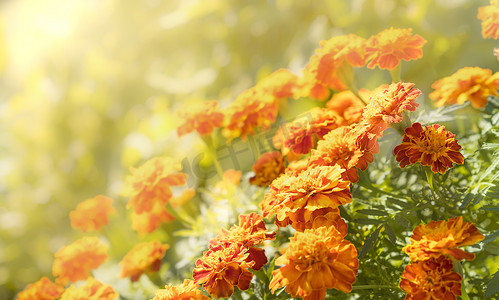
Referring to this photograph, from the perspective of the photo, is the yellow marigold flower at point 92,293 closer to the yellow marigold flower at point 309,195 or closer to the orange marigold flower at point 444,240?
the yellow marigold flower at point 309,195

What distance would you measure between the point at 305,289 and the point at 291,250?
0.16 ft

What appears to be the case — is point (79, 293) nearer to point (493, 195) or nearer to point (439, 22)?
point (493, 195)

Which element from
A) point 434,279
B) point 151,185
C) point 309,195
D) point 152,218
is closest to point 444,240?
point 434,279

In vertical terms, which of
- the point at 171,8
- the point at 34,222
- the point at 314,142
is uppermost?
the point at 171,8

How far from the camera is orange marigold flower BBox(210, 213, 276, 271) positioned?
2.02 feet

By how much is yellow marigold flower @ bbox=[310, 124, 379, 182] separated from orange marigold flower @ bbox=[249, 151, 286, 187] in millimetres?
141

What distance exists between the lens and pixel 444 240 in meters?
0.53

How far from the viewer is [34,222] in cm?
206

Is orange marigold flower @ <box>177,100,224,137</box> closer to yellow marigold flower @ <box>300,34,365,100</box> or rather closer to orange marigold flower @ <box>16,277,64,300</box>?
yellow marigold flower @ <box>300,34,365,100</box>

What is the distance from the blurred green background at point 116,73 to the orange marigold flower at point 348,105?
0.68 metres

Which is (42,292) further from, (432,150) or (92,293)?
(432,150)

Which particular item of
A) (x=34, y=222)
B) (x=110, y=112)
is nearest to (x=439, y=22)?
(x=110, y=112)

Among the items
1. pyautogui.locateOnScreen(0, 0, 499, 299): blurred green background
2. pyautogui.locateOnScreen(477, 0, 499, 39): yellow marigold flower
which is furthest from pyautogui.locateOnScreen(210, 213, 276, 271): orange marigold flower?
pyautogui.locateOnScreen(0, 0, 499, 299): blurred green background

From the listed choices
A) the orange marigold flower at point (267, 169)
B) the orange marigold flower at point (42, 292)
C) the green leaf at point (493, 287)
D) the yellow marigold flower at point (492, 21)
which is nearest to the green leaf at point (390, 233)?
the green leaf at point (493, 287)
